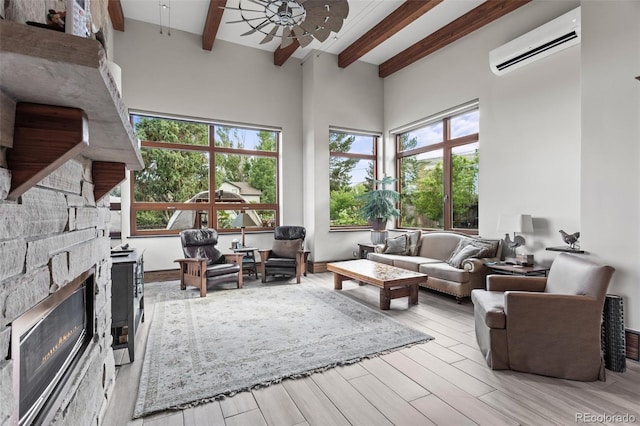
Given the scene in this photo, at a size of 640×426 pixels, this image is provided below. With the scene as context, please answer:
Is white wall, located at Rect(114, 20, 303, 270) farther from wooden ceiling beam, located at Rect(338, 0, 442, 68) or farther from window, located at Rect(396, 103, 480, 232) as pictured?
window, located at Rect(396, 103, 480, 232)

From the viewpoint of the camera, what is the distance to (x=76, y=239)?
1.47 metres

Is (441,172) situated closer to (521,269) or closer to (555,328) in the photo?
(521,269)

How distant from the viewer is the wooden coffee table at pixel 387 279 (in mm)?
3916

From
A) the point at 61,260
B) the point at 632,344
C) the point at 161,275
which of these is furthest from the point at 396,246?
the point at 61,260

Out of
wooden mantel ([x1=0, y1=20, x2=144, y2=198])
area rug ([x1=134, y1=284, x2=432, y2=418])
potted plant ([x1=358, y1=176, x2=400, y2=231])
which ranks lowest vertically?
area rug ([x1=134, y1=284, x2=432, y2=418])

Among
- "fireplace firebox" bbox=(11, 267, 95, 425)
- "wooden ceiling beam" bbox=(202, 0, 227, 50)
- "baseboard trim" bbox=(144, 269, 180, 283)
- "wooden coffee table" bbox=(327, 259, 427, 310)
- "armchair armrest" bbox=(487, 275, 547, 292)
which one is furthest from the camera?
"baseboard trim" bbox=(144, 269, 180, 283)

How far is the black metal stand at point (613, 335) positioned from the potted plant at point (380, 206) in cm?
394

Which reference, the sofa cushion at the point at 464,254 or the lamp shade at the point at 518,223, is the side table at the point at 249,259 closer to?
the sofa cushion at the point at 464,254

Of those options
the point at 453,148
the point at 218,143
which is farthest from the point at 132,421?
the point at 453,148

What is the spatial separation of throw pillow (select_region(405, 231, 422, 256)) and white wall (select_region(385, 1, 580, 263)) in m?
1.03

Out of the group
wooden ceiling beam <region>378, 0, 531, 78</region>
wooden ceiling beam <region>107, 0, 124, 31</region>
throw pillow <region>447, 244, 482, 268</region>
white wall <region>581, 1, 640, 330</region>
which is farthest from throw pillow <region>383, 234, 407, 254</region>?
wooden ceiling beam <region>107, 0, 124, 31</region>

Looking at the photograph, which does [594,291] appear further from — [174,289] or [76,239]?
[174,289]

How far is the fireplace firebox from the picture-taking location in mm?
969

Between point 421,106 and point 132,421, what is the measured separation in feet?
19.9
